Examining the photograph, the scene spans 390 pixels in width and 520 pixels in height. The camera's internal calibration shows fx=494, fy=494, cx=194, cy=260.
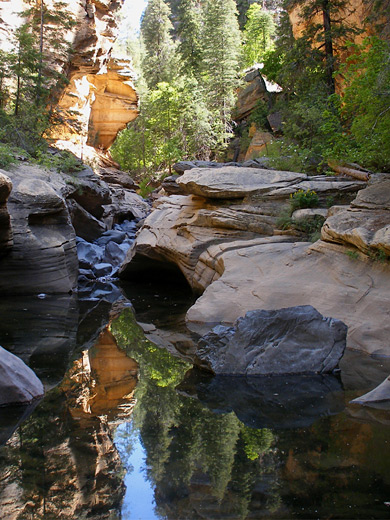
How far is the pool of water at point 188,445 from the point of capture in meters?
3.26

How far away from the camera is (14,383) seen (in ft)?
16.5

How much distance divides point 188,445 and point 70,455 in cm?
98

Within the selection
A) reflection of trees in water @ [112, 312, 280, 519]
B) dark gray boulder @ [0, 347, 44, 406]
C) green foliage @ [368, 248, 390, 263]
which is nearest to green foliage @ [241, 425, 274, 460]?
reflection of trees in water @ [112, 312, 280, 519]

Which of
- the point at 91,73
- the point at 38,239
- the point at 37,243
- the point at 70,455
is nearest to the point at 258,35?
the point at 91,73

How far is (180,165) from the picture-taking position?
65.3 feet

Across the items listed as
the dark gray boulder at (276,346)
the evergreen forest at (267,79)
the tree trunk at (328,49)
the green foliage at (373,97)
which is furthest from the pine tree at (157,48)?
the dark gray boulder at (276,346)

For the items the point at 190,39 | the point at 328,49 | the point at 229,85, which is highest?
the point at 190,39

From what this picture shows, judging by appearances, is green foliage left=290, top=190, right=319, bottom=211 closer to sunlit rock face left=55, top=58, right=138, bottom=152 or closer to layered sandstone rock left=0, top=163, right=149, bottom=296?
layered sandstone rock left=0, top=163, right=149, bottom=296

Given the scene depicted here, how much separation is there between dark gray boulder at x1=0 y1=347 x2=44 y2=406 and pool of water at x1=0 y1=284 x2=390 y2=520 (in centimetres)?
19

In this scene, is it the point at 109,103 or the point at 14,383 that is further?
the point at 109,103

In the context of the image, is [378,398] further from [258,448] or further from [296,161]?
[296,161]

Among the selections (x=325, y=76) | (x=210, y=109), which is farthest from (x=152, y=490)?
(x=210, y=109)

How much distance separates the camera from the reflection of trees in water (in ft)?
10.8

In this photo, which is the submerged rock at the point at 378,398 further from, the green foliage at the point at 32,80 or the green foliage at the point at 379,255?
the green foliage at the point at 32,80
